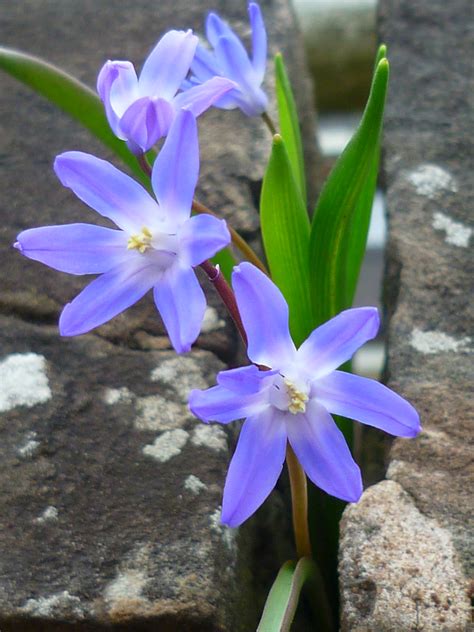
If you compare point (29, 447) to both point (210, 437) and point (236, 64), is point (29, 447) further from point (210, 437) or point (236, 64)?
point (236, 64)

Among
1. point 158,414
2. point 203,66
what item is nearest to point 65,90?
point 203,66

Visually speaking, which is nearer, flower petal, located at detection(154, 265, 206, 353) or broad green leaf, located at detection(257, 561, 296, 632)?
flower petal, located at detection(154, 265, 206, 353)

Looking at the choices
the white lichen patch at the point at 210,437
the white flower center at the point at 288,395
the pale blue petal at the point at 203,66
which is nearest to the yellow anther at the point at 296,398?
the white flower center at the point at 288,395

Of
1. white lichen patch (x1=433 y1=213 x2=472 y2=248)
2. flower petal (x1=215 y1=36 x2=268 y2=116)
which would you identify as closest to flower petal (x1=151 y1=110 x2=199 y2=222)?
flower petal (x1=215 y1=36 x2=268 y2=116)

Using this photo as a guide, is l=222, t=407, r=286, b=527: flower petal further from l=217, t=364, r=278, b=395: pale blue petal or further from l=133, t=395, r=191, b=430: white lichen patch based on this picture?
l=133, t=395, r=191, b=430: white lichen patch

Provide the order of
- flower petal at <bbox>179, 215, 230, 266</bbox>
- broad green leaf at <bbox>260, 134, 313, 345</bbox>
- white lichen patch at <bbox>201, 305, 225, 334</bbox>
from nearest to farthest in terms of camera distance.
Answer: flower petal at <bbox>179, 215, 230, 266</bbox>
broad green leaf at <bbox>260, 134, 313, 345</bbox>
white lichen patch at <bbox>201, 305, 225, 334</bbox>
